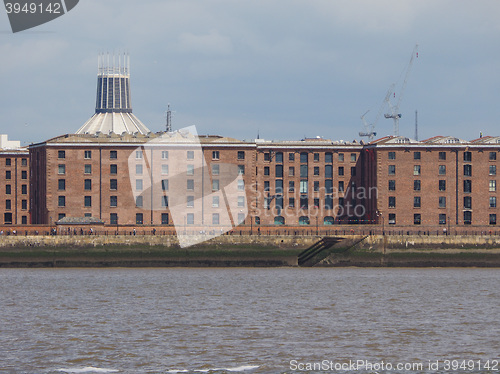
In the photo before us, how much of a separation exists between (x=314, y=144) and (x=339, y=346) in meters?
91.3

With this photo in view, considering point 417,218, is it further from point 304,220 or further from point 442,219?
point 304,220

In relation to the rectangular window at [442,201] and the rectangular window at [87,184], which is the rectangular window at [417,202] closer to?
the rectangular window at [442,201]

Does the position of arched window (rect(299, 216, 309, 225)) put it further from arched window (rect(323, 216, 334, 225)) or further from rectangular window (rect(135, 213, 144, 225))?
rectangular window (rect(135, 213, 144, 225))

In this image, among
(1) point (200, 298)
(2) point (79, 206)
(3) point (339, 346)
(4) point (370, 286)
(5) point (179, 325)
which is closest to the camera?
(3) point (339, 346)

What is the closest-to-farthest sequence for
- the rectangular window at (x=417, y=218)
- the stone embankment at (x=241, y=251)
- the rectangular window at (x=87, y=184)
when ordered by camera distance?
the stone embankment at (x=241, y=251)
the rectangular window at (x=87, y=184)
the rectangular window at (x=417, y=218)

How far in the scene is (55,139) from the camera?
414ft

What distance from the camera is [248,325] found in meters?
48.6

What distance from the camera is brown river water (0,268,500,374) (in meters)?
37.8

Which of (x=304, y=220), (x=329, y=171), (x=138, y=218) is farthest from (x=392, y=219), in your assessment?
(x=138, y=218)

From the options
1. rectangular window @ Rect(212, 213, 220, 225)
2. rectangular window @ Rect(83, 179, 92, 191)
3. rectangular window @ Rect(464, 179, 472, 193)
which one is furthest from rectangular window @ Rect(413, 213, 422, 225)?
rectangular window @ Rect(83, 179, 92, 191)

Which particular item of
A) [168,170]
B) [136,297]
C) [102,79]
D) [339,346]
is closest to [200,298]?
[136,297]

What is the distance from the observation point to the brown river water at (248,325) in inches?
1490

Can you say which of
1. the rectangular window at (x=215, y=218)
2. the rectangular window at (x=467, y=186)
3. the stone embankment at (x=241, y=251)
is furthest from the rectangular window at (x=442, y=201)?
the rectangular window at (x=215, y=218)

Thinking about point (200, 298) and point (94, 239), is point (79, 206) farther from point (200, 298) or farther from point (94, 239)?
point (200, 298)
